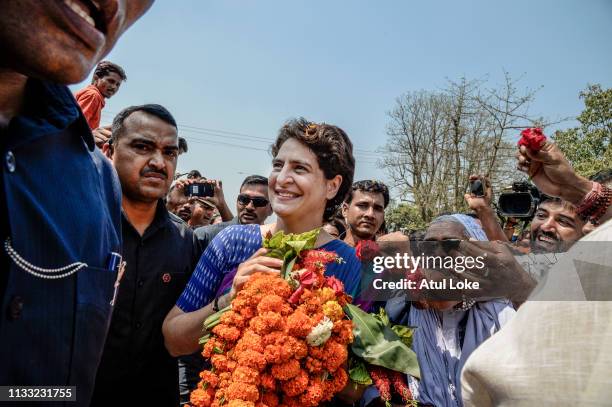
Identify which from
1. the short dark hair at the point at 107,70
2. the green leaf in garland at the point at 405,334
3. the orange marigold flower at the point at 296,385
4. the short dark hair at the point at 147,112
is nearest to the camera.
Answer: the orange marigold flower at the point at 296,385

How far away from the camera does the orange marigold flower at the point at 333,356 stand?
1.81 m

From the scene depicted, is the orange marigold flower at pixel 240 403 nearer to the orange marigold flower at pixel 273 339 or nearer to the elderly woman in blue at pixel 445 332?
the orange marigold flower at pixel 273 339

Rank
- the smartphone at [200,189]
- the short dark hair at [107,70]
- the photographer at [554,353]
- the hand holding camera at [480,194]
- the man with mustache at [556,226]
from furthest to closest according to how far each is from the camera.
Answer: the short dark hair at [107,70] → the smartphone at [200,189] → the hand holding camera at [480,194] → the man with mustache at [556,226] → the photographer at [554,353]

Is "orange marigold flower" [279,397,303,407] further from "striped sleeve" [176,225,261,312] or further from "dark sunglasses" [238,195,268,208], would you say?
"dark sunglasses" [238,195,268,208]

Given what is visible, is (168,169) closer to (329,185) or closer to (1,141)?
(329,185)

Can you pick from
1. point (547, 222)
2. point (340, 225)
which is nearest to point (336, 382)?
point (547, 222)

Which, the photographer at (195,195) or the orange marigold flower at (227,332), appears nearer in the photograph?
the orange marigold flower at (227,332)

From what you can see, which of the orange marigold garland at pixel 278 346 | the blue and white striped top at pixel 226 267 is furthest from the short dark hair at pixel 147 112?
the orange marigold garland at pixel 278 346

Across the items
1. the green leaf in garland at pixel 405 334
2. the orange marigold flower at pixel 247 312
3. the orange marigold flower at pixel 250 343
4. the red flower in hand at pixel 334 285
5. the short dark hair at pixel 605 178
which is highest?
the short dark hair at pixel 605 178

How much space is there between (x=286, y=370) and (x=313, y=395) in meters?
0.13

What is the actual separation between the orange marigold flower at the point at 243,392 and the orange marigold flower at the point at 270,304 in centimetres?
27

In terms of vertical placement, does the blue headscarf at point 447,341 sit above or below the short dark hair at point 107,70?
below

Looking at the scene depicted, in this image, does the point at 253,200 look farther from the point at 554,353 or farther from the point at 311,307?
the point at 554,353

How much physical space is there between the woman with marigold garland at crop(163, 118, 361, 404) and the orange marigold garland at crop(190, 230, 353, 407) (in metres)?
0.29
